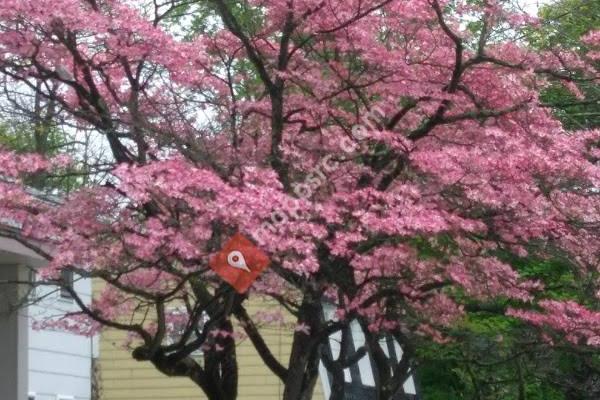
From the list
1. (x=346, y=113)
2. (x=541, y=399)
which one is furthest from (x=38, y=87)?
(x=541, y=399)

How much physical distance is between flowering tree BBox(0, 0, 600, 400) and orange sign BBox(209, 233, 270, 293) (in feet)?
0.47

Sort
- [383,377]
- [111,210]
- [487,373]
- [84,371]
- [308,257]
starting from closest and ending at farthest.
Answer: [308,257], [111,210], [383,377], [487,373], [84,371]

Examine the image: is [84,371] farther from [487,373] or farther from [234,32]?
[234,32]

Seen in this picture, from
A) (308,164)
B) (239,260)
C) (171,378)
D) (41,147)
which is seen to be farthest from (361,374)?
(239,260)

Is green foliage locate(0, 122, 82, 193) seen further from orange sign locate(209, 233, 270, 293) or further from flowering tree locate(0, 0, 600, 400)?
orange sign locate(209, 233, 270, 293)

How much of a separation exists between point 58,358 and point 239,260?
29.7 feet

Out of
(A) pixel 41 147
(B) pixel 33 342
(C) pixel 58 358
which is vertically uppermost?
(A) pixel 41 147

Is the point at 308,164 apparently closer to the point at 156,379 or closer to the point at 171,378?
the point at 171,378

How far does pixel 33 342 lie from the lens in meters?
18.4

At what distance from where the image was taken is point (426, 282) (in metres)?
13.9

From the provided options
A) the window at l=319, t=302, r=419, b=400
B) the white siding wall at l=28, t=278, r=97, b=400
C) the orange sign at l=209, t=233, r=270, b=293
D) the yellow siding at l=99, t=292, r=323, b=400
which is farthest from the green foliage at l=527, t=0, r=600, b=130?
the yellow siding at l=99, t=292, r=323, b=400

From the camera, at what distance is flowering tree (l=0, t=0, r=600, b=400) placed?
11648mm

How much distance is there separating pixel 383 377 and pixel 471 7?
536 cm

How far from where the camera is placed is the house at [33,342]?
1489cm
